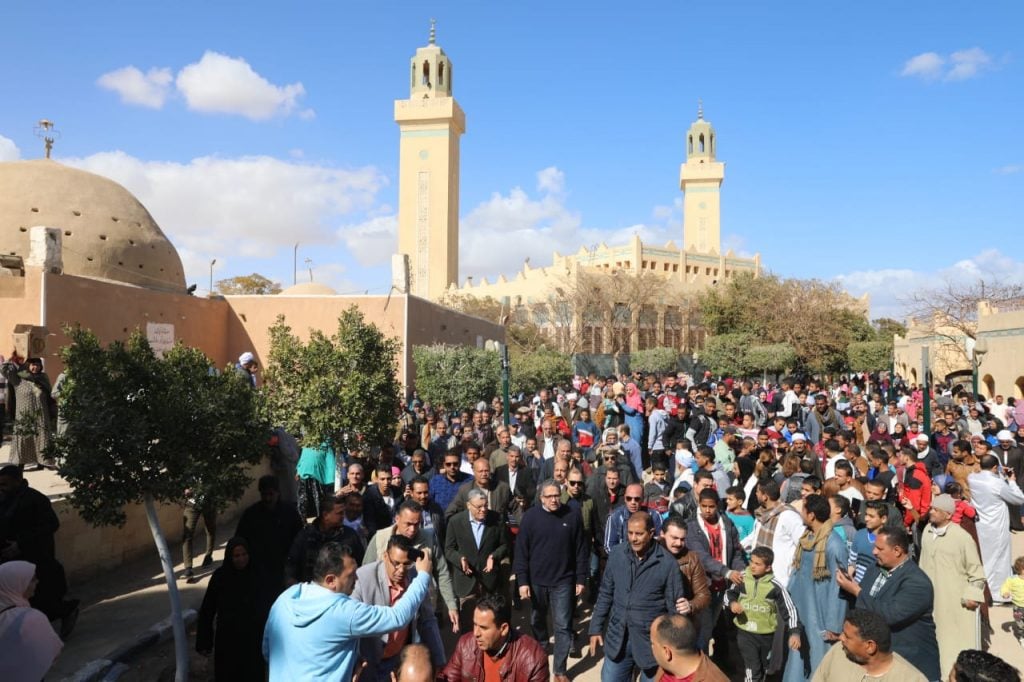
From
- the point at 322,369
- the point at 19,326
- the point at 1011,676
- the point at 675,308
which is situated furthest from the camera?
the point at 675,308

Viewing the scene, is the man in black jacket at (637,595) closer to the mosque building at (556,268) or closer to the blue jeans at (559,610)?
the blue jeans at (559,610)

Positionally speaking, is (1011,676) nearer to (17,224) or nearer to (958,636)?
(958,636)

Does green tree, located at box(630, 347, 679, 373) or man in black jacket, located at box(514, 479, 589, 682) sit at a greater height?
green tree, located at box(630, 347, 679, 373)

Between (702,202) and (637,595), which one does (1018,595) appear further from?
(702,202)

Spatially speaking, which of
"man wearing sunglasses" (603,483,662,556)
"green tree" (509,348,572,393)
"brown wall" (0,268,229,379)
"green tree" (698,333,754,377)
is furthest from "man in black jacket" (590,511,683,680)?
"green tree" (698,333,754,377)

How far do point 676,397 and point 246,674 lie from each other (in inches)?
414

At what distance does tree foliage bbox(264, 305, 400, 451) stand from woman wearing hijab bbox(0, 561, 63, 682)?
460 centimetres

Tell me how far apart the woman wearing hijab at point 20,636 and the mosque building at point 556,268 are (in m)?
34.5

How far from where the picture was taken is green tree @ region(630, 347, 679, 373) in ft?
113

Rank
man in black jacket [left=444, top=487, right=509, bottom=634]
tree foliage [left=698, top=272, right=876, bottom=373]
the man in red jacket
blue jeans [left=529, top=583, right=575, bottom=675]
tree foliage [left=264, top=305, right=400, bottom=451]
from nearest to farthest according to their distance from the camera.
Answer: the man in red jacket < blue jeans [left=529, top=583, right=575, bottom=675] < man in black jacket [left=444, top=487, right=509, bottom=634] < tree foliage [left=264, top=305, right=400, bottom=451] < tree foliage [left=698, top=272, right=876, bottom=373]

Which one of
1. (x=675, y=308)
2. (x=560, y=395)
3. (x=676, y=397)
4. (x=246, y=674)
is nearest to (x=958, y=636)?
(x=246, y=674)

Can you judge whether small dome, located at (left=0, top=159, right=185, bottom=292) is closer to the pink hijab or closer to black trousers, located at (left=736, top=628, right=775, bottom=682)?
the pink hijab

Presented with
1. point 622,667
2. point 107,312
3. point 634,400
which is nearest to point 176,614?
point 622,667

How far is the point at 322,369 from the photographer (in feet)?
27.6
